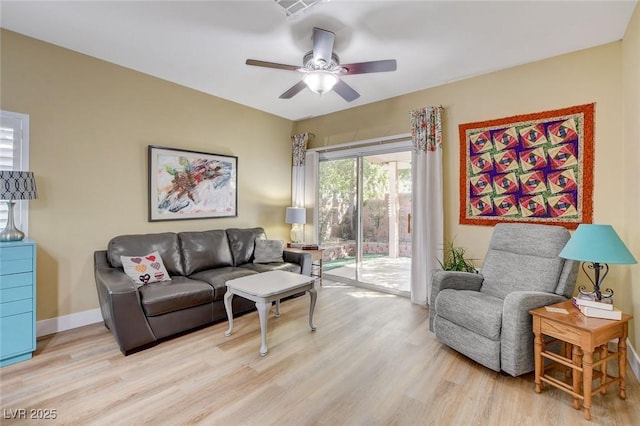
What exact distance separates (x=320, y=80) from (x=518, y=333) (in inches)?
101

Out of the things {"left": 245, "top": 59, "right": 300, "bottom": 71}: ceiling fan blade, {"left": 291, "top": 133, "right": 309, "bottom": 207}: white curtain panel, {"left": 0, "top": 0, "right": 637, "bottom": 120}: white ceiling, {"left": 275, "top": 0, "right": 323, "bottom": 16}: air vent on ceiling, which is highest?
{"left": 0, "top": 0, "right": 637, "bottom": 120}: white ceiling

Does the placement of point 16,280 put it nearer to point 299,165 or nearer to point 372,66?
point 372,66

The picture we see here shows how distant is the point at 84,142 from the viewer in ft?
10.1

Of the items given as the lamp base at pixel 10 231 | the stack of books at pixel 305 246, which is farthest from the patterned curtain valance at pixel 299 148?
the lamp base at pixel 10 231

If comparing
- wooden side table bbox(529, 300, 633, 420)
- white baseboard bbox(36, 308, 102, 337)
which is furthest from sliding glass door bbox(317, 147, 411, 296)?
white baseboard bbox(36, 308, 102, 337)

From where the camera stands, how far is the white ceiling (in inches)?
89.7

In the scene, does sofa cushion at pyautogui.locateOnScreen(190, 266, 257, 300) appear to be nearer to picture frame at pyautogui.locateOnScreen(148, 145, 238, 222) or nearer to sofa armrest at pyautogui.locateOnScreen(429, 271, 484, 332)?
picture frame at pyautogui.locateOnScreen(148, 145, 238, 222)

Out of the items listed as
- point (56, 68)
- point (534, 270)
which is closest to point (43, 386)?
point (56, 68)

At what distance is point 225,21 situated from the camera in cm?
245

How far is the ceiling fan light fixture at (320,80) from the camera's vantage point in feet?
8.59

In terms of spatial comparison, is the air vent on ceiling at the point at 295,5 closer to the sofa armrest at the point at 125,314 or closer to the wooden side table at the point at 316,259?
the sofa armrest at the point at 125,314

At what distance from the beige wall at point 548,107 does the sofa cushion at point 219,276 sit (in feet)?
8.62

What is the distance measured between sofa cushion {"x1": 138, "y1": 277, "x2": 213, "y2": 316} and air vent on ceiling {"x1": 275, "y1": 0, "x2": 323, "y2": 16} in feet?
8.60

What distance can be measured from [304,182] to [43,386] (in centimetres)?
397
